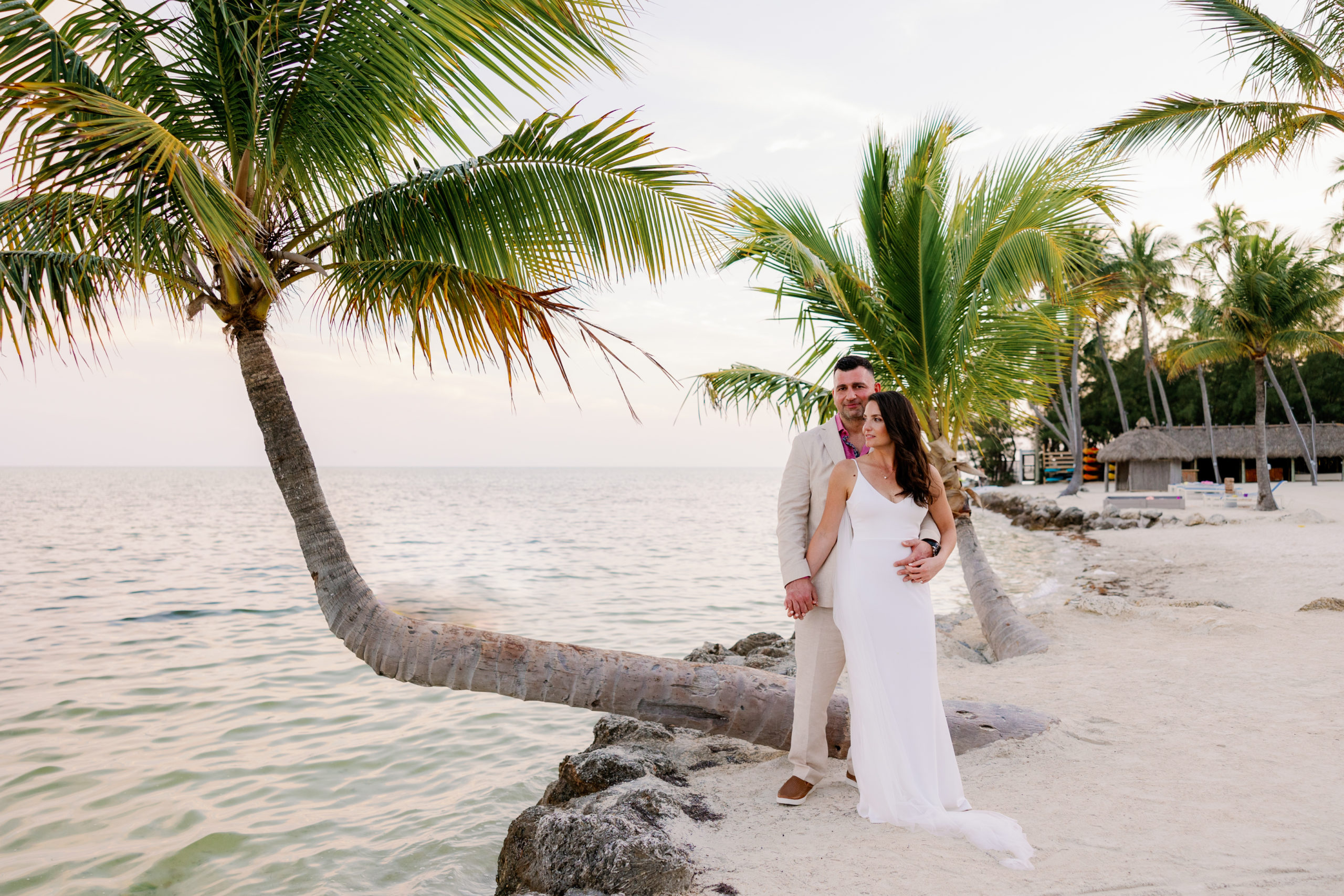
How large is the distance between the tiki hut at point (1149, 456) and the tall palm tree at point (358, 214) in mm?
32588

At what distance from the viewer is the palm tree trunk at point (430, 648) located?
11.8ft

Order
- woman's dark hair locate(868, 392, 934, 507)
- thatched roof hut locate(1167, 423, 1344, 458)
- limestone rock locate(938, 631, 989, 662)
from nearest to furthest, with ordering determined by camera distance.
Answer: woman's dark hair locate(868, 392, 934, 507) → limestone rock locate(938, 631, 989, 662) → thatched roof hut locate(1167, 423, 1344, 458)

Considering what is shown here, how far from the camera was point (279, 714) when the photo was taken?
7.41 metres

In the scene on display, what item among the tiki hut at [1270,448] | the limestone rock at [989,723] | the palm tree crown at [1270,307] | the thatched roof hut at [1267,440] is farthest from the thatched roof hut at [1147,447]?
the limestone rock at [989,723]

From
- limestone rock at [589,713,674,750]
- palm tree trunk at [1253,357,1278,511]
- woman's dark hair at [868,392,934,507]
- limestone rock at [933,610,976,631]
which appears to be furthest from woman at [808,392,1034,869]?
palm tree trunk at [1253,357,1278,511]

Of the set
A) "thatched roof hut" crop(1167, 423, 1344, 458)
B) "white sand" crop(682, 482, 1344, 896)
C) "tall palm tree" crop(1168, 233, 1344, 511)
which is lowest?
"white sand" crop(682, 482, 1344, 896)

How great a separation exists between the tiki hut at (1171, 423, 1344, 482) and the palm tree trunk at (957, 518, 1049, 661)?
2974 centimetres

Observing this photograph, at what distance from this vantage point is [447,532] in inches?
1209

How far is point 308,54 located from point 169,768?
5.53 metres

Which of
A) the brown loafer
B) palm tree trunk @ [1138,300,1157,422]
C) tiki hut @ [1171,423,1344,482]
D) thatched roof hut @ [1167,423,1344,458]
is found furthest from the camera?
palm tree trunk @ [1138,300,1157,422]

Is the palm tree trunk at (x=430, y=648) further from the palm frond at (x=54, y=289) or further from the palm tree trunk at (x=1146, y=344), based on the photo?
the palm tree trunk at (x=1146, y=344)

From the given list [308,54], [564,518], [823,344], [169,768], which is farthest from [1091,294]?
[564,518]

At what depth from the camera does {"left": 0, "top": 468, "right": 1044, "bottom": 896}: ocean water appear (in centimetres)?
478

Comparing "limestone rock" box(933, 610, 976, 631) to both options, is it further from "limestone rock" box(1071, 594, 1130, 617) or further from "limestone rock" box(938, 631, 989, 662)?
"limestone rock" box(1071, 594, 1130, 617)
